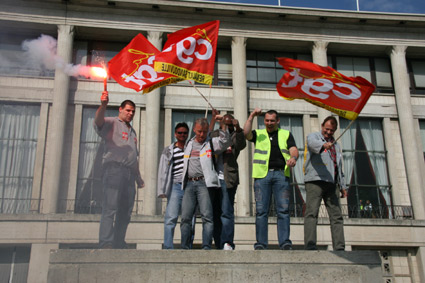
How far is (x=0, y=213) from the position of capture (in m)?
19.0

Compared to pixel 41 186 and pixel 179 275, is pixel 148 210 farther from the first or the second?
pixel 179 275

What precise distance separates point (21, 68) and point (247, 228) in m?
12.6

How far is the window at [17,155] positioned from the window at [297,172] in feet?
34.5

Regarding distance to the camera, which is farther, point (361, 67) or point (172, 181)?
point (361, 67)

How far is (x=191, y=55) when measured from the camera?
9.06 m

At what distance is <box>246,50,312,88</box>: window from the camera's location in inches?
918

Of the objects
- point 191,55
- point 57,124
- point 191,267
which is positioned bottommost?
point 191,267

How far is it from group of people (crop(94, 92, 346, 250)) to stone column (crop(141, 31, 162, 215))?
12418 mm

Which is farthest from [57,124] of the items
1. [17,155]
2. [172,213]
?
[172,213]

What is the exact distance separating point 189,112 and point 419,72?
41.4ft

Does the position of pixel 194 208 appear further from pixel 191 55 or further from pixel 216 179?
pixel 191 55

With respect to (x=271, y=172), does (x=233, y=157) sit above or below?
above

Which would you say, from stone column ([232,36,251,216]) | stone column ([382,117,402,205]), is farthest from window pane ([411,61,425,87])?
stone column ([232,36,251,216])

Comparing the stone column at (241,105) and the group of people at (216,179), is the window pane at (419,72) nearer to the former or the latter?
the stone column at (241,105)
